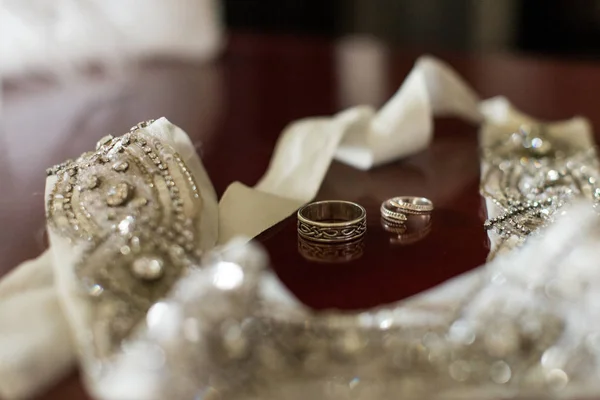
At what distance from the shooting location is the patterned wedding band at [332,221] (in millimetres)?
480

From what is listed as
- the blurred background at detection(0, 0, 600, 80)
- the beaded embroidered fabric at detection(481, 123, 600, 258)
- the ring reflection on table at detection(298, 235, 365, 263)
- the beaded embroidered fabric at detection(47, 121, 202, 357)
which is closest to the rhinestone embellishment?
the beaded embroidered fabric at detection(47, 121, 202, 357)

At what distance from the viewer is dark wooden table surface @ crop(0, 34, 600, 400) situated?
0.46 m

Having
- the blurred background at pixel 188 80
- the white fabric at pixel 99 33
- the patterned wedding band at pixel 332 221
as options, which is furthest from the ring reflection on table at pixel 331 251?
the white fabric at pixel 99 33

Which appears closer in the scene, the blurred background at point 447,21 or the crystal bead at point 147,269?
the crystal bead at point 147,269

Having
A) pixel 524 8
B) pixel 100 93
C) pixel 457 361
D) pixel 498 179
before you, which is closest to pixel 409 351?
pixel 457 361

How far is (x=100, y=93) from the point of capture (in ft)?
2.86

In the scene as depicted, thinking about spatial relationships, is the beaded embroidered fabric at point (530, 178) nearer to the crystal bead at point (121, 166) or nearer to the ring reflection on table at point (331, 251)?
the ring reflection on table at point (331, 251)

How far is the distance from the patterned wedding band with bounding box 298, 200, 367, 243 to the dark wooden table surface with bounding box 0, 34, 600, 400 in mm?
11

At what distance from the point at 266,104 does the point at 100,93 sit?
0.67ft

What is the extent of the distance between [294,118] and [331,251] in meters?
0.35

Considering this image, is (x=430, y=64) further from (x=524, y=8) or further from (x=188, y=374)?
(x=524, y=8)

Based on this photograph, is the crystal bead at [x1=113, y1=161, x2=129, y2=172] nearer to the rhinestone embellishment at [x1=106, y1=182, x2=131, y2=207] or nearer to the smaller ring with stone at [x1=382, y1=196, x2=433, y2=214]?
the rhinestone embellishment at [x1=106, y1=182, x2=131, y2=207]

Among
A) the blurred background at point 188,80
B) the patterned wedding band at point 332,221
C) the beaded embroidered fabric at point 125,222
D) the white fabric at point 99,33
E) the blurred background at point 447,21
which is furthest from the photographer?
the blurred background at point 447,21

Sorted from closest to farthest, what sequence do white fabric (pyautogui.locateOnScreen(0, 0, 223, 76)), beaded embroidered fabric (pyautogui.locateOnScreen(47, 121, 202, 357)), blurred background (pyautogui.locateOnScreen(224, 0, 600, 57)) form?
1. beaded embroidered fabric (pyautogui.locateOnScreen(47, 121, 202, 357))
2. white fabric (pyautogui.locateOnScreen(0, 0, 223, 76))
3. blurred background (pyautogui.locateOnScreen(224, 0, 600, 57))
